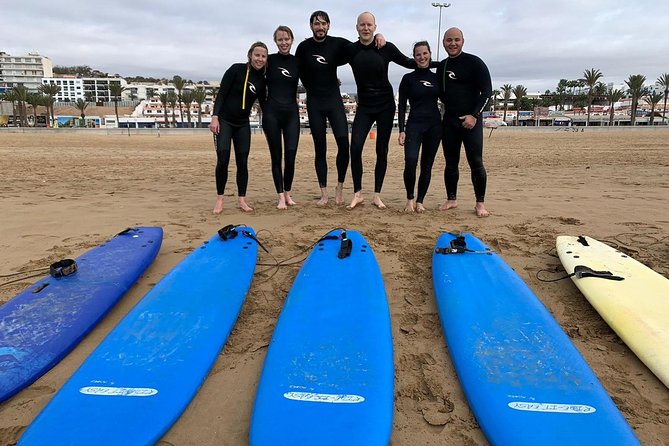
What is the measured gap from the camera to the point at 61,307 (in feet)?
7.97

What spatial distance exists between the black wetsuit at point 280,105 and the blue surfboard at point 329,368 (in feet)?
7.65

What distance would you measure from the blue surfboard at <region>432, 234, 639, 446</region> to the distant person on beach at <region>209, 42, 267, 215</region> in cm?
283

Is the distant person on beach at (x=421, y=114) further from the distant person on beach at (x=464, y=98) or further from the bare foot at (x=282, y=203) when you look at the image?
the bare foot at (x=282, y=203)

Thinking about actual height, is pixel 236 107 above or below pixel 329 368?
above

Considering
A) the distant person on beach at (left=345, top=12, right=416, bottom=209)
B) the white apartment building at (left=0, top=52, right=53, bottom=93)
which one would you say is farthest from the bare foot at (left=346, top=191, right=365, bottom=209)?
the white apartment building at (left=0, top=52, right=53, bottom=93)

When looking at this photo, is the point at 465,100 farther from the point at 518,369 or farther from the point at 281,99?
the point at 518,369

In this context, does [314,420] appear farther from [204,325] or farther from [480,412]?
[204,325]

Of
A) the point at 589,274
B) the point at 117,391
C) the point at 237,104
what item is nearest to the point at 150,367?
the point at 117,391

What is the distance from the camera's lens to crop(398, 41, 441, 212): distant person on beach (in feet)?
14.7

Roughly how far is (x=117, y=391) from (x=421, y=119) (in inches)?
148

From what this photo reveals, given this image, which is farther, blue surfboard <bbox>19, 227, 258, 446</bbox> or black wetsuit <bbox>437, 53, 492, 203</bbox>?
black wetsuit <bbox>437, 53, 492, 203</bbox>

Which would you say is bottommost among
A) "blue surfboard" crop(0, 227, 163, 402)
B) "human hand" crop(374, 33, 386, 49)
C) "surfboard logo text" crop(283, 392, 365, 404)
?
"surfboard logo text" crop(283, 392, 365, 404)

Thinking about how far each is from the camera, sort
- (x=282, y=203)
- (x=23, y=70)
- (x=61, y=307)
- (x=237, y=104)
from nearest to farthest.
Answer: (x=61, y=307) < (x=237, y=104) < (x=282, y=203) < (x=23, y=70)

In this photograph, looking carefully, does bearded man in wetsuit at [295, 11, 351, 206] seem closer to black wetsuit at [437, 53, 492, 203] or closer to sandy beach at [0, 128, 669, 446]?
sandy beach at [0, 128, 669, 446]
